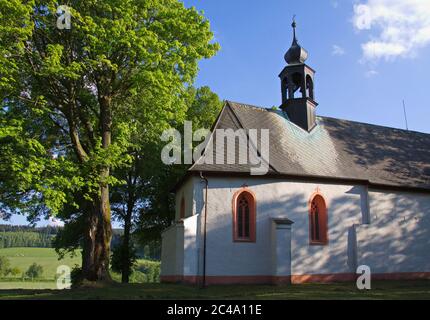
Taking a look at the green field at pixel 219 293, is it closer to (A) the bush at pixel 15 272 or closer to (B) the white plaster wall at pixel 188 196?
(B) the white plaster wall at pixel 188 196

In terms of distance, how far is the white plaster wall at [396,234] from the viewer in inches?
762

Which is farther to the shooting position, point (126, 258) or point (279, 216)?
point (126, 258)

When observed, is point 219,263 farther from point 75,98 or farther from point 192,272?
point 75,98

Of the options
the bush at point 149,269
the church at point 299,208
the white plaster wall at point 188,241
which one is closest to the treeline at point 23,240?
the bush at point 149,269

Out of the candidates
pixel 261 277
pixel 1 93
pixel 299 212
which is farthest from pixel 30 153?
pixel 299 212

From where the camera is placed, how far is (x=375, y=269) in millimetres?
19219

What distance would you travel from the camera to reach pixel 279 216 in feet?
59.0

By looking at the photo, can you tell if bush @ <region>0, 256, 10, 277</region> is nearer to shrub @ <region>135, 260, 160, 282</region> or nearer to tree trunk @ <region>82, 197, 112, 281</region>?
shrub @ <region>135, 260, 160, 282</region>

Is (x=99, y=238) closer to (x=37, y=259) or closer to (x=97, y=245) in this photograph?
(x=97, y=245)

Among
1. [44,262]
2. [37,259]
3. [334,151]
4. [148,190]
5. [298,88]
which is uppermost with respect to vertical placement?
[298,88]

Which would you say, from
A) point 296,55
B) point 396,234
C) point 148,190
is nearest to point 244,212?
point 396,234

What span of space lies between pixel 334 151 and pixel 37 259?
6421 cm

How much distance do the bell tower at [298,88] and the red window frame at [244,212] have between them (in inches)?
271

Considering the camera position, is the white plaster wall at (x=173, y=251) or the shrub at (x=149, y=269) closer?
the white plaster wall at (x=173, y=251)
